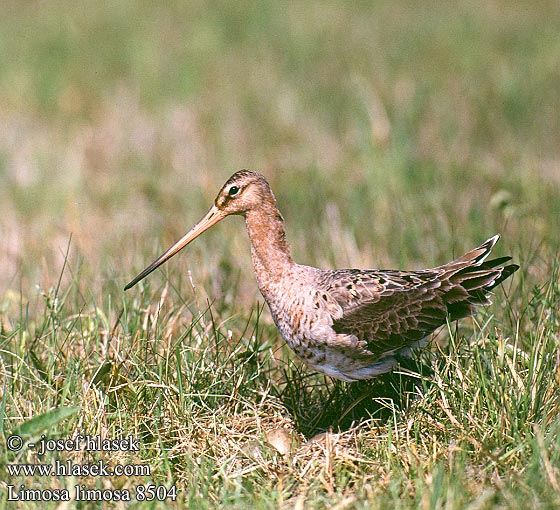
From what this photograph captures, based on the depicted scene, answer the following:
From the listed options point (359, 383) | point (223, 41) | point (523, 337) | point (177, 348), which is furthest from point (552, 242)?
point (223, 41)

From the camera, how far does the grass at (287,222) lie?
398cm

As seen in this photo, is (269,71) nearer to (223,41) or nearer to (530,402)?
(223,41)

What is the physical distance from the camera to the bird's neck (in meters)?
4.62

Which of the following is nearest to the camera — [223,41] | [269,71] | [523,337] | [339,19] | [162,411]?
[162,411]

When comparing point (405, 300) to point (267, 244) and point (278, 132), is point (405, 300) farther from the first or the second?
point (278, 132)

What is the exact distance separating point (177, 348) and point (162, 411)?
30 centimetres

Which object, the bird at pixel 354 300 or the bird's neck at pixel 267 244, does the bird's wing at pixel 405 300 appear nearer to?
the bird at pixel 354 300

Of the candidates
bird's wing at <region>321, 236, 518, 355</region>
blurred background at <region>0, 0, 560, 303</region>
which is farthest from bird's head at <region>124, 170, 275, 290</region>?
blurred background at <region>0, 0, 560, 303</region>

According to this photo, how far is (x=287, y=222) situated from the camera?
721 cm

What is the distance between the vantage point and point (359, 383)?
474 centimetres

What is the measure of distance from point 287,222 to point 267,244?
2557 mm

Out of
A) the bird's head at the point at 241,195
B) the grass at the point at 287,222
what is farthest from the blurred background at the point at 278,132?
the bird's head at the point at 241,195

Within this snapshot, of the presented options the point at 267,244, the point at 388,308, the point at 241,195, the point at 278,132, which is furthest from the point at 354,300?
the point at 278,132

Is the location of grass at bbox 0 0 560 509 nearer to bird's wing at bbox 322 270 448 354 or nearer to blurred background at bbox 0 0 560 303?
blurred background at bbox 0 0 560 303
